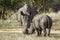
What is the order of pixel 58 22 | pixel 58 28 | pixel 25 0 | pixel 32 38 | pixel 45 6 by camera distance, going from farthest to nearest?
pixel 45 6 < pixel 25 0 < pixel 58 22 < pixel 58 28 < pixel 32 38

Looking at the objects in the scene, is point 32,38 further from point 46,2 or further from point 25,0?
point 46,2

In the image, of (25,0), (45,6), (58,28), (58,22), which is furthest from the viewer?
(45,6)

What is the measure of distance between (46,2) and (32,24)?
1117cm

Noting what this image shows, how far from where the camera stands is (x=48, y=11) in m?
24.6

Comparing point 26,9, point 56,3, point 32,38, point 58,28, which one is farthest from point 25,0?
point 32,38

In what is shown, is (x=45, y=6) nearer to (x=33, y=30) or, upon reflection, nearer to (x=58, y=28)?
(x=58, y=28)

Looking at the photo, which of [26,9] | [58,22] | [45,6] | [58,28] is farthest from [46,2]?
[26,9]

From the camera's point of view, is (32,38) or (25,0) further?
(25,0)

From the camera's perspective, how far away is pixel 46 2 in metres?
25.5

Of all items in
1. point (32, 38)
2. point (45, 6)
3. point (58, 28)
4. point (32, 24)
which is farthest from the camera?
point (45, 6)

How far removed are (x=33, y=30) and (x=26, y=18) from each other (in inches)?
27.5

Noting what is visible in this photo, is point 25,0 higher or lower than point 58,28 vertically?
higher

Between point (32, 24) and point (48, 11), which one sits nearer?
point (32, 24)

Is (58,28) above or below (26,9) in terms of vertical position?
below
